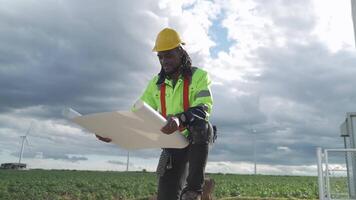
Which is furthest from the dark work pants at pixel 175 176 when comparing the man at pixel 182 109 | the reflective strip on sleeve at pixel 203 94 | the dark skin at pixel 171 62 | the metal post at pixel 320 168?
the metal post at pixel 320 168

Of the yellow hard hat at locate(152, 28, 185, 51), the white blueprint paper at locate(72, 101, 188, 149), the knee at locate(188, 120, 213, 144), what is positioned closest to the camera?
the white blueprint paper at locate(72, 101, 188, 149)

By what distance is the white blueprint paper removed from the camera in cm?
281

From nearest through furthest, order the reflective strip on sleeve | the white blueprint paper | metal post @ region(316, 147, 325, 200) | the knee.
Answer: the white blueprint paper < the knee < the reflective strip on sleeve < metal post @ region(316, 147, 325, 200)

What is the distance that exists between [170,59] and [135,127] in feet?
2.24

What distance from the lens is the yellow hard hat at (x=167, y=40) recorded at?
11.1 ft

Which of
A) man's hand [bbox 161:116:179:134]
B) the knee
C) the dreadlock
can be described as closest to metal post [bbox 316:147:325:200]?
the dreadlock

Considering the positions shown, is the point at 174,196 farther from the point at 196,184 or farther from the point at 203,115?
the point at 203,115

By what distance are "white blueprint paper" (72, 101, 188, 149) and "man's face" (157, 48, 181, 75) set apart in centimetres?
61

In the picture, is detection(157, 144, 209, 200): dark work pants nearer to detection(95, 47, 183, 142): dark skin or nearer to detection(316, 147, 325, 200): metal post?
detection(95, 47, 183, 142): dark skin

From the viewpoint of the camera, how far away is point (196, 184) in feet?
10.2

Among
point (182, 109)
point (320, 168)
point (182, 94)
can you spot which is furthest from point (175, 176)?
point (320, 168)

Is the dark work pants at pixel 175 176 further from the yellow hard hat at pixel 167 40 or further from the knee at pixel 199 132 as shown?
the yellow hard hat at pixel 167 40

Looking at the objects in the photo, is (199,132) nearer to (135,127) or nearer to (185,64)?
(135,127)

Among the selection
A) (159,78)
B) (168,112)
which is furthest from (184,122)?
(159,78)
